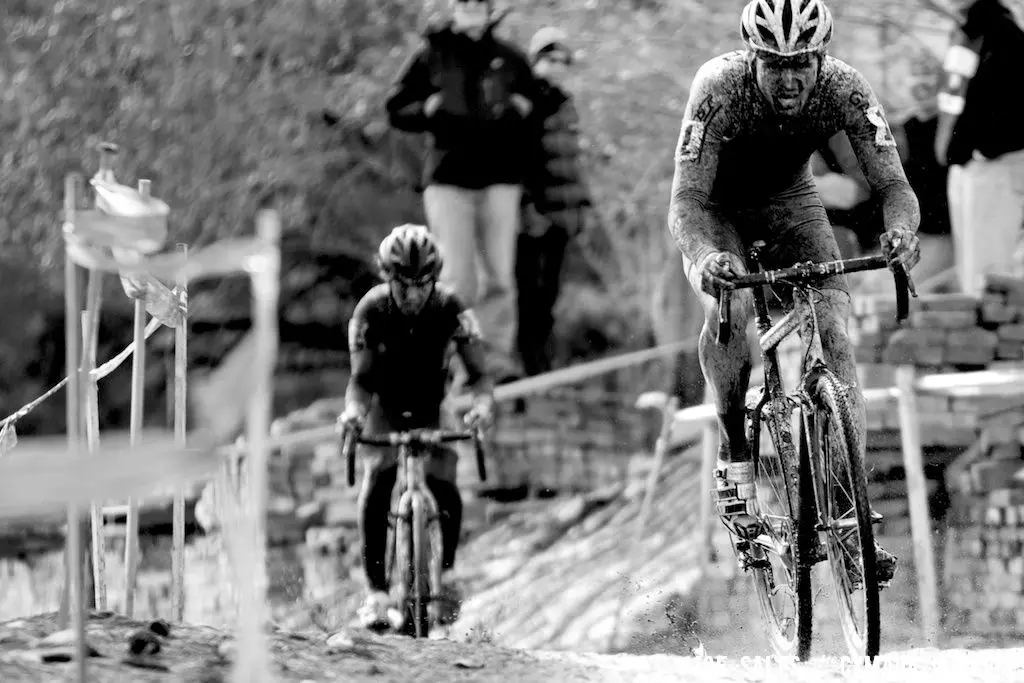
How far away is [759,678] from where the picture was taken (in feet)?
23.4

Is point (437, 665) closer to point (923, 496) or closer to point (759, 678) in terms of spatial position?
point (759, 678)

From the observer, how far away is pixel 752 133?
26.4 feet

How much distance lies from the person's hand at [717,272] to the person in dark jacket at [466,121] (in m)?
6.22

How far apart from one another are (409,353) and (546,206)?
4338 millimetres

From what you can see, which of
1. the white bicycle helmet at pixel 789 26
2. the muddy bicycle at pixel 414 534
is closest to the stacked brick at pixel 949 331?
the muddy bicycle at pixel 414 534

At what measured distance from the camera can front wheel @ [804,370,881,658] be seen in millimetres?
7195

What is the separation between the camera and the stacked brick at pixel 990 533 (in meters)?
12.8

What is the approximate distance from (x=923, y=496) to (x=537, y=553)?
3746mm

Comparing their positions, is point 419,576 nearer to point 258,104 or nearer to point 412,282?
point 412,282

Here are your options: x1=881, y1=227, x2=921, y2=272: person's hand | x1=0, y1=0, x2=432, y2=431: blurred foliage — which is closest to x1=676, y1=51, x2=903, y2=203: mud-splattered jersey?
x1=881, y1=227, x2=921, y2=272: person's hand

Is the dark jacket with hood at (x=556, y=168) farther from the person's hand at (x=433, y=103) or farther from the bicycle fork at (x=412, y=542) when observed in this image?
the bicycle fork at (x=412, y=542)

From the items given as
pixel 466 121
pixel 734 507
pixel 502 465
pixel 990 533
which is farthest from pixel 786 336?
pixel 502 465

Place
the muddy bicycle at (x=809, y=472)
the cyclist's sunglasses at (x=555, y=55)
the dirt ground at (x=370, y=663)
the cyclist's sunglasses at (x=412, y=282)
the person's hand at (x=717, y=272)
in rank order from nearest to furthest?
1. the dirt ground at (x=370, y=663)
2. the muddy bicycle at (x=809, y=472)
3. the person's hand at (x=717, y=272)
4. the cyclist's sunglasses at (x=412, y=282)
5. the cyclist's sunglasses at (x=555, y=55)

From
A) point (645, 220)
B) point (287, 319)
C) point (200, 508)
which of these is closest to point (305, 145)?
point (287, 319)
